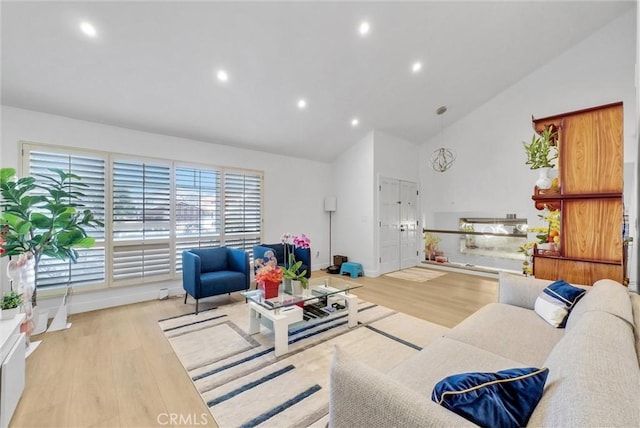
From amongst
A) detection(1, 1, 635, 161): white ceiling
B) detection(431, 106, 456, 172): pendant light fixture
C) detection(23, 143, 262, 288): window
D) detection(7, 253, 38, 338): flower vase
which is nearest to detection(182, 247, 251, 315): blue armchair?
detection(23, 143, 262, 288): window

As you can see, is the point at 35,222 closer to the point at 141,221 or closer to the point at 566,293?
the point at 141,221

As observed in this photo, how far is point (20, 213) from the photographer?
2.71 m

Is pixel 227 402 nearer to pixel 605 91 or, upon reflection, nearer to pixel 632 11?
pixel 605 91

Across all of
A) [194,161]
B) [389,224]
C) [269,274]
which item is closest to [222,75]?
[194,161]

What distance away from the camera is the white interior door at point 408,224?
608cm

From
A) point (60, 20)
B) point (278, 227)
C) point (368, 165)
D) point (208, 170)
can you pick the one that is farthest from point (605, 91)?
point (60, 20)

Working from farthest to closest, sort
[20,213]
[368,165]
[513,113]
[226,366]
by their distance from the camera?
[368,165] < [513,113] < [20,213] < [226,366]

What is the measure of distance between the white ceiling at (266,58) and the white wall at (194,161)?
0.51 ft

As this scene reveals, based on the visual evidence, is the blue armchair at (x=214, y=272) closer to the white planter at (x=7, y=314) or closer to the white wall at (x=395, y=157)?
the white planter at (x=7, y=314)

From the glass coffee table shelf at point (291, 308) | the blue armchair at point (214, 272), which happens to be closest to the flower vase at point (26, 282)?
the blue armchair at point (214, 272)

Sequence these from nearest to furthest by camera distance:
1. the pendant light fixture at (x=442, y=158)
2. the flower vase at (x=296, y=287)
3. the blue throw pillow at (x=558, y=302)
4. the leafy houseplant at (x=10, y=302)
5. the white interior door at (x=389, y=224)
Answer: the blue throw pillow at (x=558, y=302) → the leafy houseplant at (x=10, y=302) → the flower vase at (x=296, y=287) → the white interior door at (x=389, y=224) → the pendant light fixture at (x=442, y=158)

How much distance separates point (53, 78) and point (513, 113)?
22.8 feet

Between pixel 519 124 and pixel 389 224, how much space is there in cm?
307

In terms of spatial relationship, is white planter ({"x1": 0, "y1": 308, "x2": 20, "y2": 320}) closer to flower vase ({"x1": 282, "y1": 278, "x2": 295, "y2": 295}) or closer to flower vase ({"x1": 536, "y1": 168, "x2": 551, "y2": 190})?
flower vase ({"x1": 282, "y1": 278, "x2": 295, "y2": 295})
